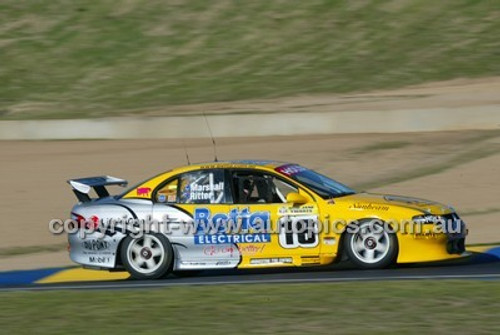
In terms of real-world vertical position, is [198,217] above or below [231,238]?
above

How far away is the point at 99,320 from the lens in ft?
28.6

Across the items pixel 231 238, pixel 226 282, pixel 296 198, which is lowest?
pixel 226 282

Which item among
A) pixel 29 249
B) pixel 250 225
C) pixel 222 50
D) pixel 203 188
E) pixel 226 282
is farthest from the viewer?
pixel 222 50

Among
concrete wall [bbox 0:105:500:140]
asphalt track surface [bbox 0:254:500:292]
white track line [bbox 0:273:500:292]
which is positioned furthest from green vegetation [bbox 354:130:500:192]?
white track line [bbox 0:273:500:292]

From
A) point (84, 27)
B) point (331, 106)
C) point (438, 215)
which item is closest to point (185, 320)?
point (438, 215)

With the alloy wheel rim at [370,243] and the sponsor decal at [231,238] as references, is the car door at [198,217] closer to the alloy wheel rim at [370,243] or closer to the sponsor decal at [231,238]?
the sponsor decal at [231,238]

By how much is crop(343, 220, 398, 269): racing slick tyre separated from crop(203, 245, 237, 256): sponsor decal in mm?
1213

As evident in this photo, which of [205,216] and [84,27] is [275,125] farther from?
[84,27]

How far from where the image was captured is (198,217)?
1154 centimetres

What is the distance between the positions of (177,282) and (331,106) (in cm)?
1418

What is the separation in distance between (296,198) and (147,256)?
5.81ft

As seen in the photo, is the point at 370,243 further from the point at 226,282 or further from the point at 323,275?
the point at 226,282

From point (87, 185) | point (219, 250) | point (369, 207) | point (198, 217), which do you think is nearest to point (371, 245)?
point (369, 207)

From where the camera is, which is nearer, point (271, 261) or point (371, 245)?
point (371, 245)
